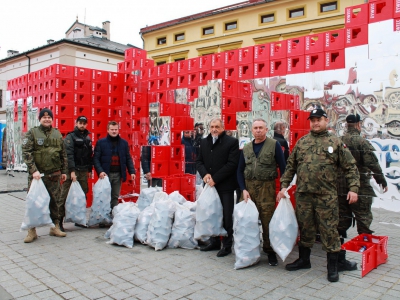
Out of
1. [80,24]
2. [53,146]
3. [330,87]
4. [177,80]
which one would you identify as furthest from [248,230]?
[80,24]

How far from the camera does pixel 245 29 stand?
30078 mm

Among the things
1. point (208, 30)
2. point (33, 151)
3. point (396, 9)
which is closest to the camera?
point (33, 151)

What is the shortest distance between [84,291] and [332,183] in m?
3.19

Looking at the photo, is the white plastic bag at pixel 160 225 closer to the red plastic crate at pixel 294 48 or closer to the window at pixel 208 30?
the red plastic crate at pixel 294 48

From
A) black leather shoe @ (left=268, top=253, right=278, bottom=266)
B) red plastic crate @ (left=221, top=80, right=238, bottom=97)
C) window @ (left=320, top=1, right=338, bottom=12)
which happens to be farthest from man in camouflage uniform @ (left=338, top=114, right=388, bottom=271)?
window @ (left=320, top=1, right=338, bottom=12)

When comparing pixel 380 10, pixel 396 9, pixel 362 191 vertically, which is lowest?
pixel 362 191

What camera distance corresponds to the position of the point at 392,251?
5621mm

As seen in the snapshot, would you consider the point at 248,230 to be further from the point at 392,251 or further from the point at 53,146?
the point at 53,146

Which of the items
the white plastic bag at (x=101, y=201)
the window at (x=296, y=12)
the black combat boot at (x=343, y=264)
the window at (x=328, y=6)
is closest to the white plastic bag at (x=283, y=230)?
the black combat boot at (x=343, y=264)

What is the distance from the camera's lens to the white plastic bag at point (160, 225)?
18.6ft

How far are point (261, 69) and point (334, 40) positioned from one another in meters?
2.17

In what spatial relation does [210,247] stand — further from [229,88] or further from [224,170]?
[229,88]

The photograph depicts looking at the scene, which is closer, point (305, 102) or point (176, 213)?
point (176, 213)

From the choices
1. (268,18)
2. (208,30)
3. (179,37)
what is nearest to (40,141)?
(268,18)
